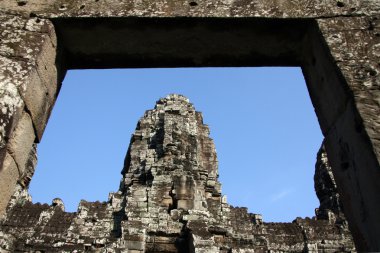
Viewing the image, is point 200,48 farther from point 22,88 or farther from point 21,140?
point 21,140

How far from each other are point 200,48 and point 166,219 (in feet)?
33.2

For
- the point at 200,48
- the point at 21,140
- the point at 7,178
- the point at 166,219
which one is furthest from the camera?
the point at 166,219

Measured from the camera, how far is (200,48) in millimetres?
4141

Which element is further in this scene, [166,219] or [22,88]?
[166,219]

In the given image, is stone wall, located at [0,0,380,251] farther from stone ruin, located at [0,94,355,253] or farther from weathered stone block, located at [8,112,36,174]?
stone ruin, located at [0,94,355,253]

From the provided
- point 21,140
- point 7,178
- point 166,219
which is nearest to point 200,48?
point 21,140

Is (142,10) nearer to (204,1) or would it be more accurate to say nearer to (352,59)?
(204,1)

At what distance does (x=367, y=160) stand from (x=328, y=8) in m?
1.67

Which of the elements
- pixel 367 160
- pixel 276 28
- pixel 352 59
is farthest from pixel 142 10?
pixel 367 160

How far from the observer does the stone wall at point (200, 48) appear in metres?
3.29

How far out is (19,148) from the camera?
3322mm

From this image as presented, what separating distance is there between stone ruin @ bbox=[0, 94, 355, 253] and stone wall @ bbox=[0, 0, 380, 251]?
827 cm

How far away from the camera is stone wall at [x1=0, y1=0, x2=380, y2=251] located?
3.29 metres

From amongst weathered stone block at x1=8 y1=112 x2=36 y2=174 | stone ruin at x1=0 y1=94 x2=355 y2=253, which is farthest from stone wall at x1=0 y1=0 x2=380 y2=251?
stone ruin at x1=0 y1=94 x2=355 y2=253
